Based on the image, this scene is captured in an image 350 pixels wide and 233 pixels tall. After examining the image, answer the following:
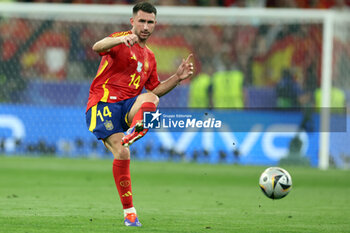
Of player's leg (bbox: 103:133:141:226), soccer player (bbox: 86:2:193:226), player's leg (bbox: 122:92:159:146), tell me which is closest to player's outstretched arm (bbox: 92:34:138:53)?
soccer player (bbox: 86:2:193:226)

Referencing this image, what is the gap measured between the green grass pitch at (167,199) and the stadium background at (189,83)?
1.54ft

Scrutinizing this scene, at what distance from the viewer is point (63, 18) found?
52.2 ft

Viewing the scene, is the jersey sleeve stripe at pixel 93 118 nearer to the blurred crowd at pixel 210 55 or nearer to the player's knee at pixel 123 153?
the player's knee at pixel 123 153

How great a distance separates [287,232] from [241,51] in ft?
33.8

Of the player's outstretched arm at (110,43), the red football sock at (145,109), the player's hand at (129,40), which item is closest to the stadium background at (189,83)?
the red football sock at (145,109)

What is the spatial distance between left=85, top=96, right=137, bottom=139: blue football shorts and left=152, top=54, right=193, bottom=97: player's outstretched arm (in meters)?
0.47

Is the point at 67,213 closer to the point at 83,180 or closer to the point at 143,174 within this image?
the point at 83,180

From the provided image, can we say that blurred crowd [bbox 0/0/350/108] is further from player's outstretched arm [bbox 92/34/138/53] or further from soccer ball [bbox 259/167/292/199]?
player's outstretched arm [bbox 92/34/138/53]

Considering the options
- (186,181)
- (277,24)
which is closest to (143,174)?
(186,181)

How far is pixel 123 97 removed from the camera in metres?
7.09

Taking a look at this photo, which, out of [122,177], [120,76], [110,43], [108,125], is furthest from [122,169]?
[110,43]

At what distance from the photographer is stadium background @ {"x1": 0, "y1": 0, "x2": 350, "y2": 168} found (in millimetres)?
15461

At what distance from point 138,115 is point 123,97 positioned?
464mm

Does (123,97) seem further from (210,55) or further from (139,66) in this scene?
(210,55)
